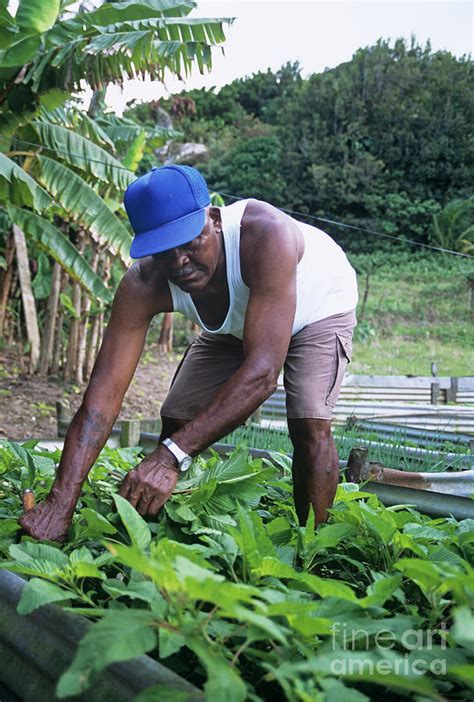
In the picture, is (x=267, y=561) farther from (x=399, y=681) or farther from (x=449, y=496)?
(x=449, y=496)

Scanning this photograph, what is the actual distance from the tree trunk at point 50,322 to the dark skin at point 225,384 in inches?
332

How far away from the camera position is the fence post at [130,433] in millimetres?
4688

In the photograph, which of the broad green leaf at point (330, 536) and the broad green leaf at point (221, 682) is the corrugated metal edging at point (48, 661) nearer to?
the broad green leaf at point (221, 682)

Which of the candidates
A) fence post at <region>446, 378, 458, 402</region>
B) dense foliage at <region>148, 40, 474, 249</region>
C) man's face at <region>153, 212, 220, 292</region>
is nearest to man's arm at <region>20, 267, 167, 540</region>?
man's face at <region>153, 212, 220, 292</region>

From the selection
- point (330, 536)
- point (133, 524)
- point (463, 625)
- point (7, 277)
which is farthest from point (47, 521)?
point (7, 277)

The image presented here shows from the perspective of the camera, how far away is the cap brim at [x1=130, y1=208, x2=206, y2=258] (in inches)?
101

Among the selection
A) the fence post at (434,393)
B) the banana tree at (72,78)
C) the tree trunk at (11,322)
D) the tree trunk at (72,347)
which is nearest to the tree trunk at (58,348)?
the tree trunk at (72,347)

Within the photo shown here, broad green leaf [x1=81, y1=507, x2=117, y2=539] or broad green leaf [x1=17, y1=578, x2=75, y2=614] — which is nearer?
broad green leaf [x1=17, y1=578, x2=75, y2=614]

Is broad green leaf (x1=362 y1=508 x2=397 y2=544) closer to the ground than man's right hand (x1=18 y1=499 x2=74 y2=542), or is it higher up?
higher up

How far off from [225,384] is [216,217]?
724 mm

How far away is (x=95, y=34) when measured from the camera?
7453 millimetres

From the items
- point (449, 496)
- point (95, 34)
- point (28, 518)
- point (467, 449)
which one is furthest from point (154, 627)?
point (95, 34)

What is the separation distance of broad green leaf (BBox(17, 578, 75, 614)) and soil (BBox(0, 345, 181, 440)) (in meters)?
6.53

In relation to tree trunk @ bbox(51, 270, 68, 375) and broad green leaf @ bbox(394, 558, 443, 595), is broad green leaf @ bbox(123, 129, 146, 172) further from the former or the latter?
broad green leaf @ bbox(394, 558, 443, 595)
